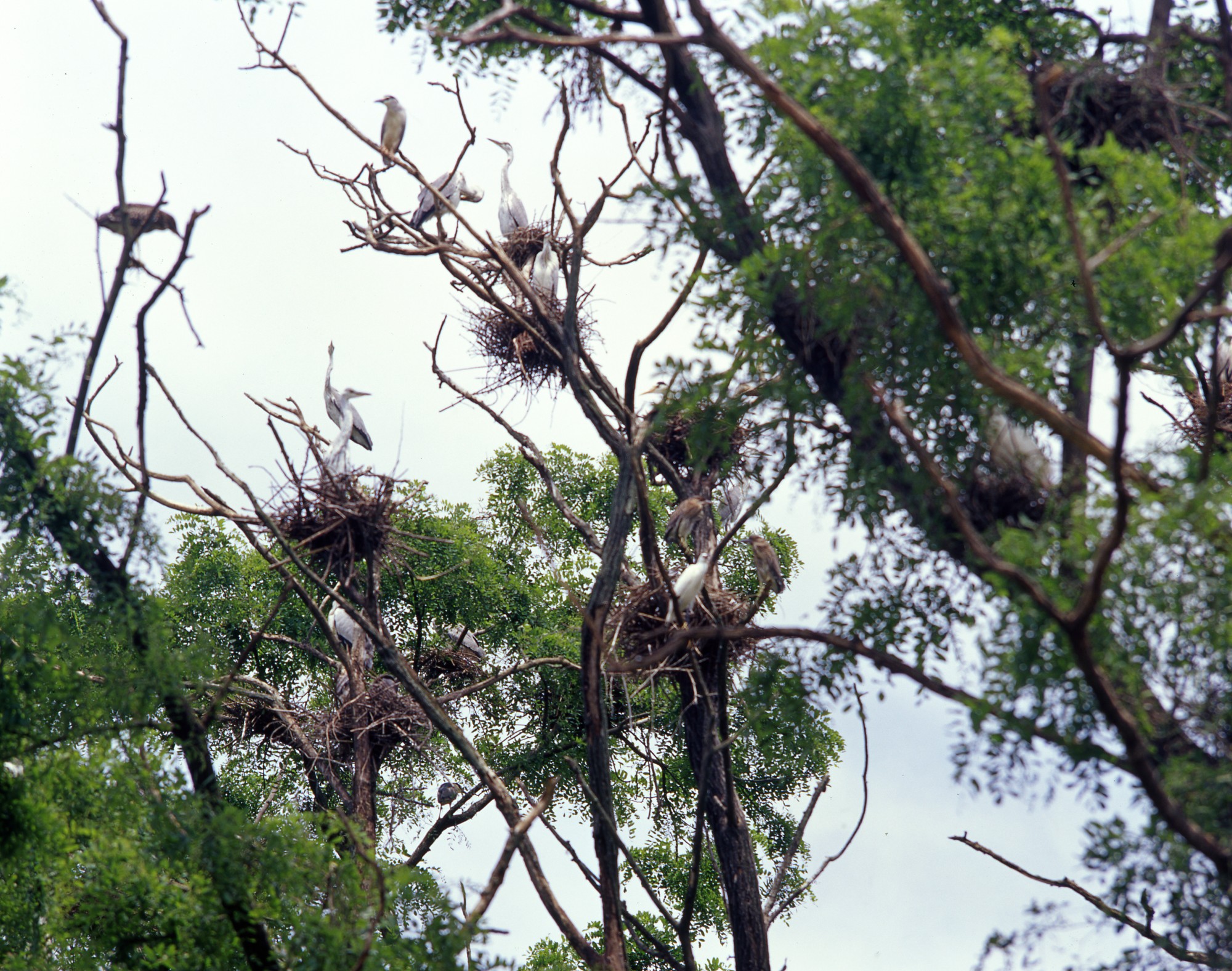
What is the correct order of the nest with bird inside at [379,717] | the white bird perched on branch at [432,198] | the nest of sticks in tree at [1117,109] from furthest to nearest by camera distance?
the white bird perched on branch at [432,198] < the nest with bird inside at [379,717] < the nest of sticks in tree at [1117,109]

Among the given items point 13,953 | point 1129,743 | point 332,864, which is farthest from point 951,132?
point 13,953

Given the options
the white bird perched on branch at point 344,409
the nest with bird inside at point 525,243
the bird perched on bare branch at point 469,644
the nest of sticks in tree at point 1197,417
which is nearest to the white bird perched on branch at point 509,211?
the nest with bird inside at point 525,243

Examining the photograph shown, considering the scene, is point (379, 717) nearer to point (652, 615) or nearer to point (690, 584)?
point (652, 615)

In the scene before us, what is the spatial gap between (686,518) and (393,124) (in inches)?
188

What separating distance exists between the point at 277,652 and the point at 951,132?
810 centimetres

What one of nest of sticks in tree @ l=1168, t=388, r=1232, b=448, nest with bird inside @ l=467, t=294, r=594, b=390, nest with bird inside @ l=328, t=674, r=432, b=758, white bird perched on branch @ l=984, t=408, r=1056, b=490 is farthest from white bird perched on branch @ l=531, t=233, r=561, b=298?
white bird perched on branch @ l=984, t=408, r=1056, b=490

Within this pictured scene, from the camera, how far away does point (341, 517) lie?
5926mm

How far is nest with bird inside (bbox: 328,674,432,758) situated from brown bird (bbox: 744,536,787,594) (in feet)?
9.13

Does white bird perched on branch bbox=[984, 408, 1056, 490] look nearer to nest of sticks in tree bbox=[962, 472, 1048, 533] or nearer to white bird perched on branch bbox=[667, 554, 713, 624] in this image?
nest of sticks in tree bbox=[962, 472, 1048, 533]

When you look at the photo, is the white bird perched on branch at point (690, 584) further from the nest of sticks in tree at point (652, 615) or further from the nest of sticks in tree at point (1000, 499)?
the nest of sticks in tree at point (1000, 499)

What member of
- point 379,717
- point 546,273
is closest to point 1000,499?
point 546,273

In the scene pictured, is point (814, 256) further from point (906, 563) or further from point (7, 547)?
point (7, 547)

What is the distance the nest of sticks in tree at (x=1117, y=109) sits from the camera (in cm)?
409

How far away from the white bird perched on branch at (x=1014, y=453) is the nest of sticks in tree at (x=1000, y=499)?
0.09ft
